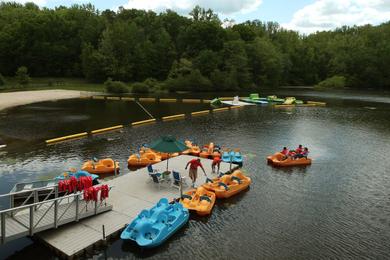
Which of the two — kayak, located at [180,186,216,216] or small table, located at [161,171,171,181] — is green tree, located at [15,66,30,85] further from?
kayak, located at [180,186,216,216]

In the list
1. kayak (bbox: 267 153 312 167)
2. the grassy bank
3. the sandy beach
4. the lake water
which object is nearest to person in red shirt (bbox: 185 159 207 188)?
the lake water

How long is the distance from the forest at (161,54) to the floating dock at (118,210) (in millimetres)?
77524

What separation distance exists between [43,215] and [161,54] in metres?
111

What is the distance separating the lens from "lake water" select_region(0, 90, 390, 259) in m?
16.3

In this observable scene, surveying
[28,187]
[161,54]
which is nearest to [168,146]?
[28,187]

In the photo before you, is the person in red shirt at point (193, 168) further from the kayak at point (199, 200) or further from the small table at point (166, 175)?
the small table at point (166, 175)

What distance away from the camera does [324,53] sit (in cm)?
15238

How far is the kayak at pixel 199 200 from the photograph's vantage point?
19.2 m

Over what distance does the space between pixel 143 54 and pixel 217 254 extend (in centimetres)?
10946

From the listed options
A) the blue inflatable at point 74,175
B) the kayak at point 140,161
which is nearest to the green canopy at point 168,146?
the blue inflatable at point 74,175

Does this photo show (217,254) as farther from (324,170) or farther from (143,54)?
(143,54)

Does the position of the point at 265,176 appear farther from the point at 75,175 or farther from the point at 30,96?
the point at 30,96

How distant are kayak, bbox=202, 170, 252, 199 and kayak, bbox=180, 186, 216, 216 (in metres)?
0.80

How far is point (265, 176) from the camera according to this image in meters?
26.3
